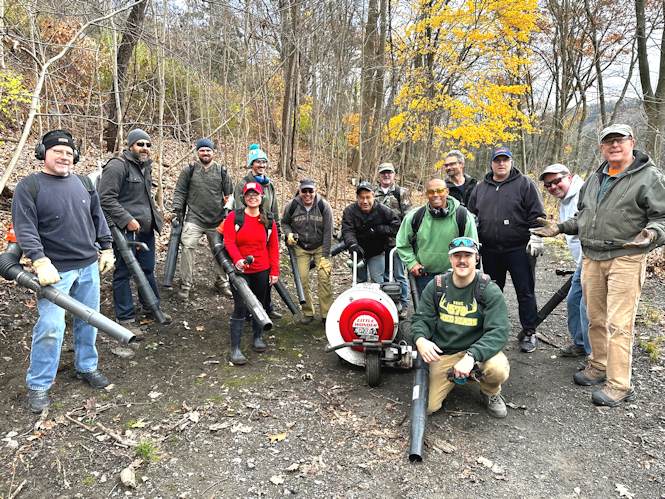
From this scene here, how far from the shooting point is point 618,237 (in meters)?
4.09

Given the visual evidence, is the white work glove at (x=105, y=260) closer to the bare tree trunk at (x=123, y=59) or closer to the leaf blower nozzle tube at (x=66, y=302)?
the leaf blower nozzle tube at (x=66, y=302)

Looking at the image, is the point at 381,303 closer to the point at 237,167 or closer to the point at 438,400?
the point at 438,400

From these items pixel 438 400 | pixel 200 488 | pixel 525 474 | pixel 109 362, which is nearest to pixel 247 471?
pixel 200 488

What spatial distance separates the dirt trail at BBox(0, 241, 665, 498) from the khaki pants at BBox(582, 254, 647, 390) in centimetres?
43

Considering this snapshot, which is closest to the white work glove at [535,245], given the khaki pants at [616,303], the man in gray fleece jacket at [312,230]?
the khaki pants at [616,303]

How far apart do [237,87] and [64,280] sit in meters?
7.74

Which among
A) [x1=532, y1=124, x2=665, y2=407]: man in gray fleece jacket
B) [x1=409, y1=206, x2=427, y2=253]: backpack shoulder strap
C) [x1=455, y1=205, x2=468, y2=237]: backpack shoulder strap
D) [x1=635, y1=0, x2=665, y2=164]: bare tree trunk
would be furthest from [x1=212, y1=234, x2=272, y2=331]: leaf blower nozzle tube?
[x1=635, y1=0, x2=665, y2=164]: bare tree trunk

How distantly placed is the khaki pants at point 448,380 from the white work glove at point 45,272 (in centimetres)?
332

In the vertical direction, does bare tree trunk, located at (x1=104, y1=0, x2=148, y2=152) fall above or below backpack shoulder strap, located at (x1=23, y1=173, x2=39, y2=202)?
above

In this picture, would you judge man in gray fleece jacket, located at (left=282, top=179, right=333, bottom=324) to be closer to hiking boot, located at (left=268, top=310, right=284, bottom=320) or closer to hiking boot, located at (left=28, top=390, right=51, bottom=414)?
hiking boot, located at (left=268, top=310, right=284, bottom=320)

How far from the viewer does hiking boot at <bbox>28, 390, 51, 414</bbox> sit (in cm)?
397

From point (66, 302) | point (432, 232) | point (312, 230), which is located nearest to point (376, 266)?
point (312, 230)

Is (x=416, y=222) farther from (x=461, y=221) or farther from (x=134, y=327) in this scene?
(x=134, y=327)

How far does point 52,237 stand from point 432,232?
361cm
